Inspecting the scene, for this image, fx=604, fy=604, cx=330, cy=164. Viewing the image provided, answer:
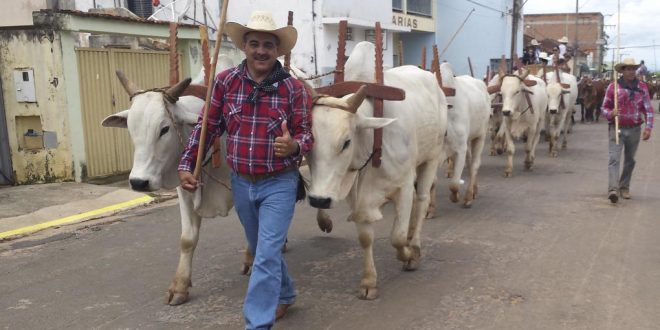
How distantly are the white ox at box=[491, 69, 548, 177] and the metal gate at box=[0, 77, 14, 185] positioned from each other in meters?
7.48

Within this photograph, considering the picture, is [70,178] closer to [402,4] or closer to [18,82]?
[18,82]

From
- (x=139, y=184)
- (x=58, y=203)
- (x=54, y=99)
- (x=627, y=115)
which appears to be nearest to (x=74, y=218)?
(x=58, y=203)

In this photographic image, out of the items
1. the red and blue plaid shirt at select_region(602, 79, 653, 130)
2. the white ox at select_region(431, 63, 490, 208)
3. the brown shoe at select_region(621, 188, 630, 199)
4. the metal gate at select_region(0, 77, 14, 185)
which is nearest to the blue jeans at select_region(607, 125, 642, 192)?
the red and blue plaid shirt at select_region(602, 79, 653, 130)

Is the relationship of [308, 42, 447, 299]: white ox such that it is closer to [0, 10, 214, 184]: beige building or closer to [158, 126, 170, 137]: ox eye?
[158, 126, 170, 137]: ox eye

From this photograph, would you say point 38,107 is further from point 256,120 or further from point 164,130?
point 256,120

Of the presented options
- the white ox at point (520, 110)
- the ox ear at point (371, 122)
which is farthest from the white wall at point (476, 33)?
the ox ear at point (371, 122)

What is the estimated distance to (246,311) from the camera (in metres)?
3.15

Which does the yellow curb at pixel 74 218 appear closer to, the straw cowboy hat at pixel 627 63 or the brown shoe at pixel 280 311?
Answer: the brown shoe at pixel 280 311

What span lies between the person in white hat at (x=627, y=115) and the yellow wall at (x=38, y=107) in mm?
7296

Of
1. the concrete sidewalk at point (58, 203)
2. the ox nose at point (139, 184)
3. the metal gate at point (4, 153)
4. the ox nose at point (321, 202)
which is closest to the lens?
the ox nose at point (321, 202)

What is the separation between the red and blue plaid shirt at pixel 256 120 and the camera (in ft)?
10.7

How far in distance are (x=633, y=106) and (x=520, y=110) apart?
2.90 meters

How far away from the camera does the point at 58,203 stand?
24.6 feet

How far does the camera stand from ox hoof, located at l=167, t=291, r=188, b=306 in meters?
4.23
